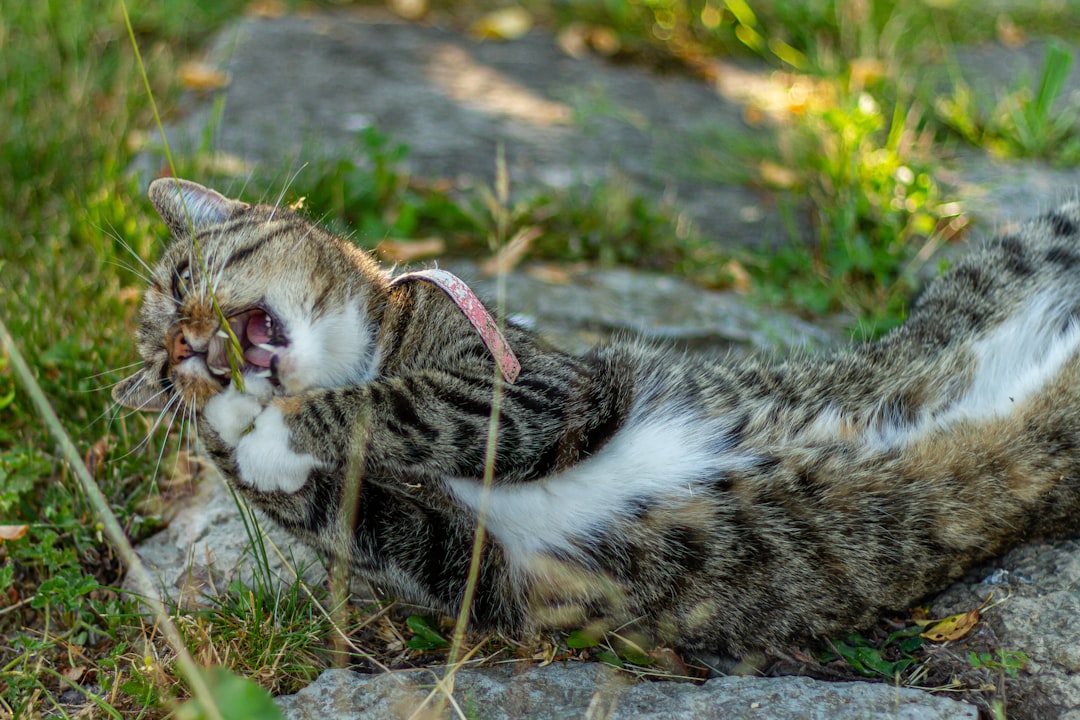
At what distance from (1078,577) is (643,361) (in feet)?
3.97

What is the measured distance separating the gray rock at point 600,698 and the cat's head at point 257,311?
2.50 feet

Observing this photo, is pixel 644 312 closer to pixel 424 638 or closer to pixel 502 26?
pixel 424 638

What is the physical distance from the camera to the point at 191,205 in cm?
298

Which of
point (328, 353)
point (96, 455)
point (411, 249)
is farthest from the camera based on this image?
point (411, 249)

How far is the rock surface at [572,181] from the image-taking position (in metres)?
2.15

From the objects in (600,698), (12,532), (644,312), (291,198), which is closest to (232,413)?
(12,532)

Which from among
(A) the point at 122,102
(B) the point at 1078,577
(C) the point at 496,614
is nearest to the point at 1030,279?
(B) the point at 1078,577

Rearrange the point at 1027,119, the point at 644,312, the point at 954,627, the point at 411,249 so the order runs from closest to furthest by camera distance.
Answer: the point at 954,627 → the point at 644,312 → the point at 411,249 → the point at 1027,119

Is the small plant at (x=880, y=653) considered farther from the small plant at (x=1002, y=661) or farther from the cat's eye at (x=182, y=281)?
the cat's eye at (x=182, y=281)

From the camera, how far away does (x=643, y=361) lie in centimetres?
275

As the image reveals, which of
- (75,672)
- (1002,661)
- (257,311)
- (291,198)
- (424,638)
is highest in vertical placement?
(257,311)

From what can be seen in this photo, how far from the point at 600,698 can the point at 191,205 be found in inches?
75.6

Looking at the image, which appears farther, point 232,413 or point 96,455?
point 96,455

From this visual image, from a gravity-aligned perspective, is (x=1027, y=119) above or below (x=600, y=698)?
above
